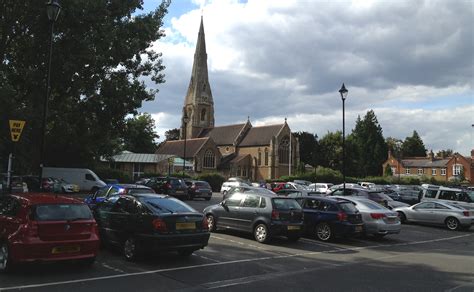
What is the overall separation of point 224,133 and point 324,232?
9213 centimetres

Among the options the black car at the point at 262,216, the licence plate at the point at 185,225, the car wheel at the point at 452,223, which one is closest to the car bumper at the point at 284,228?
the black car at the point at 262,216

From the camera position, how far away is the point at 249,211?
1420cm

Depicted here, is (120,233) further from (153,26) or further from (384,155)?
(384,155)

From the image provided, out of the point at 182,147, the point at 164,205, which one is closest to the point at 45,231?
the point at 164,205

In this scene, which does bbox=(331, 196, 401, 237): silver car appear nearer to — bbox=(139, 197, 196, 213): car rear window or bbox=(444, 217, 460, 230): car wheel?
bbox=(444, 217, 460, 230): car wheel

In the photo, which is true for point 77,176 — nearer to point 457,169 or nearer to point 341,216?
point 341,216

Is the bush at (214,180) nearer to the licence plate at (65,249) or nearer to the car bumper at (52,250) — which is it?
the car bumper at (52,250)

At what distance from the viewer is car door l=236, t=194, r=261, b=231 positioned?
1408 centimetres

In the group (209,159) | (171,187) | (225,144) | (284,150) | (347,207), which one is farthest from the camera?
(225,144)

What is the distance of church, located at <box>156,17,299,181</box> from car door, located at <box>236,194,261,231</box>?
2823 inches

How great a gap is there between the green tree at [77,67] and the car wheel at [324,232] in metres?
12.4

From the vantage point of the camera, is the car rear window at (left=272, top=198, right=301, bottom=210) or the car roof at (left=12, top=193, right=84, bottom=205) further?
the car rear window at (left=272, top=198, right=301, bottom=210)

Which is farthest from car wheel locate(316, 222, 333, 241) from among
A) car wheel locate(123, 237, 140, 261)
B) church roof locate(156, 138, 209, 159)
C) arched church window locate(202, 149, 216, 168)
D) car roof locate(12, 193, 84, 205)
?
arched church window locate(202, 149, 216, 168)

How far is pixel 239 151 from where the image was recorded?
4006 inches
